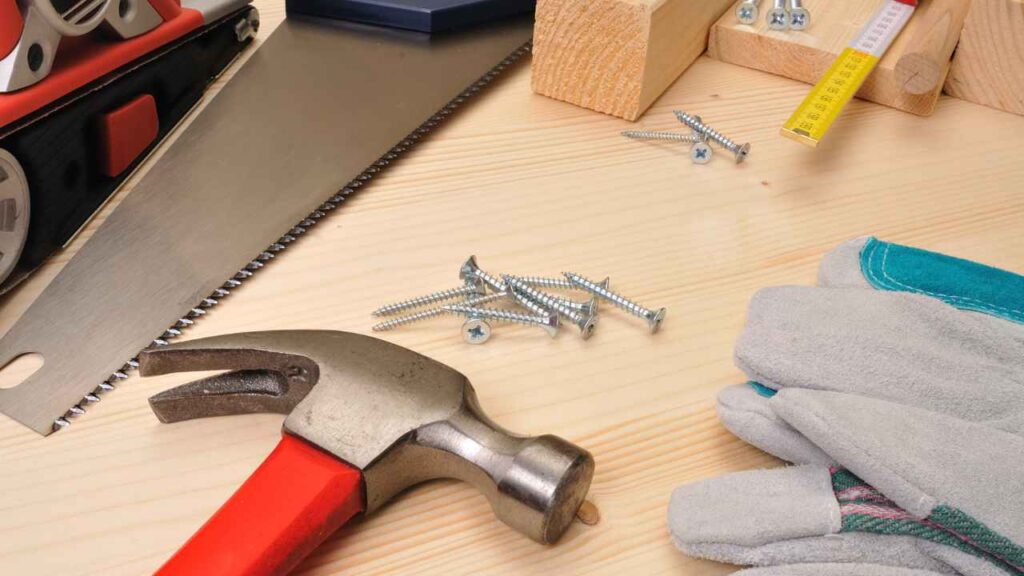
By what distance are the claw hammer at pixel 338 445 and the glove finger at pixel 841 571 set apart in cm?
17

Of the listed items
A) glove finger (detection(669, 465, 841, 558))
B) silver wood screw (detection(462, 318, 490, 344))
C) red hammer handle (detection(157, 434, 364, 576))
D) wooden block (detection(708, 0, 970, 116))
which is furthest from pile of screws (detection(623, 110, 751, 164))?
red hammer handle (detection(157, 434, 364, 576))

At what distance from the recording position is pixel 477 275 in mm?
1026

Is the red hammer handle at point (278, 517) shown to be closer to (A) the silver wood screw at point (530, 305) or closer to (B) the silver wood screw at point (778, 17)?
(A) the silver wood screw at point (530, 305)

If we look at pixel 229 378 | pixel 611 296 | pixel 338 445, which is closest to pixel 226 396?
pixel 229 378

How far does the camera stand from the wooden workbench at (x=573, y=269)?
0.78 metres

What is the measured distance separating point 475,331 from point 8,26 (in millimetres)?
587

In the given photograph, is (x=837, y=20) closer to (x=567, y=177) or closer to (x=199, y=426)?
(x=567, y=177)

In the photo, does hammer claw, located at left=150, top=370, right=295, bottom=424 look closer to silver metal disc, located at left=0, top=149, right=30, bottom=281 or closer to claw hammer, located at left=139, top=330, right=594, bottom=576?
claw hammer, located at left=139, top=330, right=594, bottom=576

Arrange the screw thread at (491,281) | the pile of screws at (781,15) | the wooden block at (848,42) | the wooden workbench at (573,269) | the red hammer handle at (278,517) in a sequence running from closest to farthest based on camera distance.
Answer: the red hammer handle at (278,517), the wooden workbench at (573,269), the screw thread at (491,281), the wooden block at (848,42), the pile of screws at (781,15)

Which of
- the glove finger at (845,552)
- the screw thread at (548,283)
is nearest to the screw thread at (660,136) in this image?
the screw thread at (548,283)

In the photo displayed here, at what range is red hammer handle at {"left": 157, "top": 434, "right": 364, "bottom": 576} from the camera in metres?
0.68

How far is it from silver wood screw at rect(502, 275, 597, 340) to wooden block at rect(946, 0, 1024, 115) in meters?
0.80

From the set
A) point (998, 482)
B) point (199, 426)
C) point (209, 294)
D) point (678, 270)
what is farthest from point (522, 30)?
point (998, 482)

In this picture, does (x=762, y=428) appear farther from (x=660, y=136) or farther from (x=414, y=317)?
(x=660, y=136)
